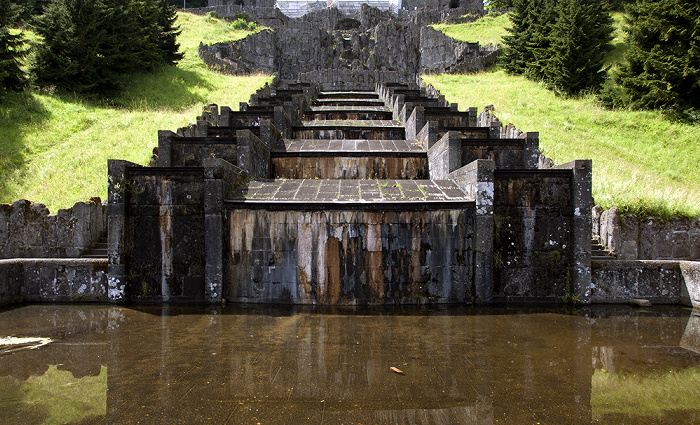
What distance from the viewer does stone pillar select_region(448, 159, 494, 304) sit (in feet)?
26.7

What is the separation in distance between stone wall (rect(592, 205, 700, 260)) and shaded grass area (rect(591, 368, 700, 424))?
218 inches

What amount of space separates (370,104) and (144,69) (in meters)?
19.3

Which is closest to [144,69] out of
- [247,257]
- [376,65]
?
[376,65]

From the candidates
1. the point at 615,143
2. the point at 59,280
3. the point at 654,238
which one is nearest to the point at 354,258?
the point at 59,280

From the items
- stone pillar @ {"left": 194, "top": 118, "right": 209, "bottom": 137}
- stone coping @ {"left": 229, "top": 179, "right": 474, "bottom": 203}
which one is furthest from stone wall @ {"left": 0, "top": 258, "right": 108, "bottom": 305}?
stone pillar @ {"left": 194, "top": 118, "right": 209, "bottom": 137}

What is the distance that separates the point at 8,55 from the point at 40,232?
16.6m

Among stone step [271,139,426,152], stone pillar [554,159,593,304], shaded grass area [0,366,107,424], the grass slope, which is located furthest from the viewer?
the grass slope

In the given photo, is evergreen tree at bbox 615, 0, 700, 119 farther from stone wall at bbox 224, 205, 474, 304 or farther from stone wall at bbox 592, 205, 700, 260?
stone wall at bbox 224, 205, 474, 304

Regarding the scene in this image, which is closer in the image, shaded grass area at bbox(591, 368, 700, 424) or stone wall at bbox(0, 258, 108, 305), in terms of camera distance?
shaded grass area at bbox(591, 368, 700, 424)

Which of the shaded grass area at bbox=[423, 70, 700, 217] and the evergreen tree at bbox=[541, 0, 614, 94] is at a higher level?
the evergreen tree at bbox=[541, 0, 614, 94]

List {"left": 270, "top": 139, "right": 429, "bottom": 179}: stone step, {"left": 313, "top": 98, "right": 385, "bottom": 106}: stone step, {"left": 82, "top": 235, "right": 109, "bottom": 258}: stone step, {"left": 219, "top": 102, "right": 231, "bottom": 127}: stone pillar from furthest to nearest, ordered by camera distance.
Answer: {"left": 313, "top": 98, "right": 385, "bottom": 106}: stone step → {"left": 219, "top": 102, "right": 231, "bottom": 127}: stone pillar → {"left": 270, "top": 139, "right": 429, "bottom": 179}: stone step → {"left": 82, "top": 235, "right": 109, "bottom": 258}: stone step

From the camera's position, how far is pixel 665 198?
10914 mm

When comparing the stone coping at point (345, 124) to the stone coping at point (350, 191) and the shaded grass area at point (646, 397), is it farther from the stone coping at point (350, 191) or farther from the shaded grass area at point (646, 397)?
the shaded grass area at point (646, 397)

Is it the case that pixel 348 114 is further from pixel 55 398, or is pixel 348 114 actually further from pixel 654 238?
pixel 55 398
